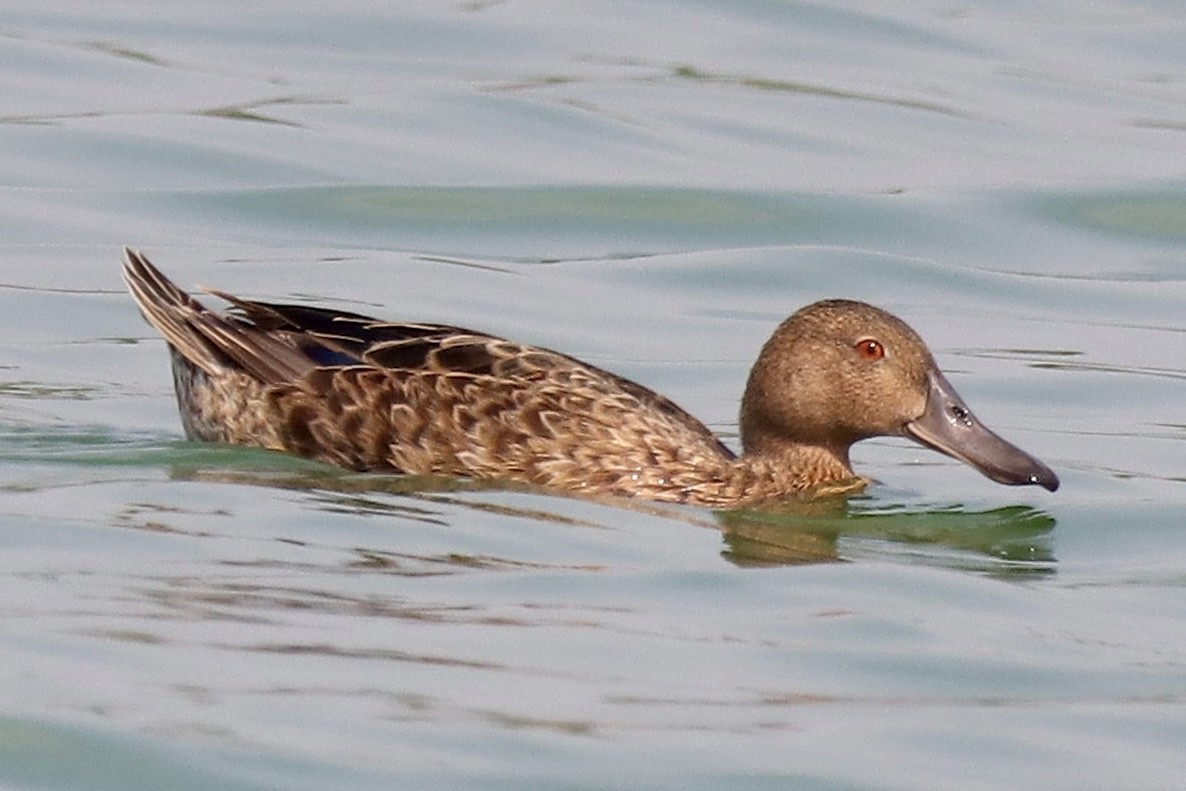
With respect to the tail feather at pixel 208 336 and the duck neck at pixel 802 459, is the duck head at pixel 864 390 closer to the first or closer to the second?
the duck neck at pixel 802 459

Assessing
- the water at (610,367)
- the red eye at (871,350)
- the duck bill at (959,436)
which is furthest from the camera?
the red eye at (871,350)

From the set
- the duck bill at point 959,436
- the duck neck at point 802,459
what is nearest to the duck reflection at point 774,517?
the duck neck at point 802,459

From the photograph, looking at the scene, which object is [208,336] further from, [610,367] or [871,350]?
[610,367]

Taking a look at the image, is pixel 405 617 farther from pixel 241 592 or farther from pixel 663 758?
pixel 663 758

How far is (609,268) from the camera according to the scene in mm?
15305

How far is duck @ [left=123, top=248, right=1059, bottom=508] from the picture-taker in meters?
10.8

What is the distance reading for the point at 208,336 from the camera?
37.1ft

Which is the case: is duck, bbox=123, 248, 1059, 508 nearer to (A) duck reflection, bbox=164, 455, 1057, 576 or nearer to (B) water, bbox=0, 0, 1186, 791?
(A) duck reflection, bbox=164, 455, 1057, 576

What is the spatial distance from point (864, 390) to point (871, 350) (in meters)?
0.14

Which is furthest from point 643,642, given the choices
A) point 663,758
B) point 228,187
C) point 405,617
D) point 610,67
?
point 610,67

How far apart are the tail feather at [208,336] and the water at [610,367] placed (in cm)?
38

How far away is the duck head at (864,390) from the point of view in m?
10.8

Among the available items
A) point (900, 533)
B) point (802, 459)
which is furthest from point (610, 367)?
point (900, 533)

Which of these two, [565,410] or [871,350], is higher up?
[871,350]
